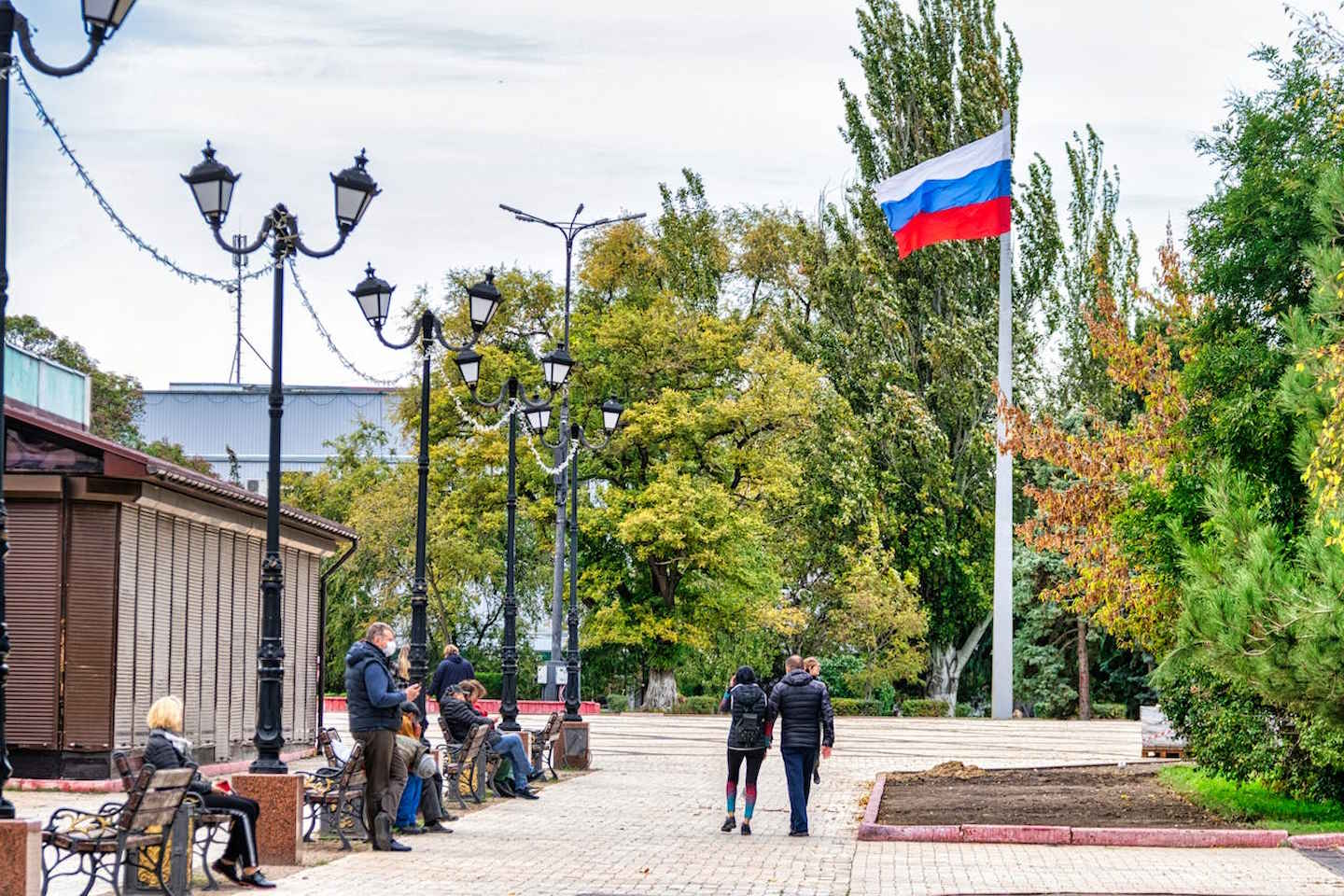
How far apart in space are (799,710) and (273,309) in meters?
6.25

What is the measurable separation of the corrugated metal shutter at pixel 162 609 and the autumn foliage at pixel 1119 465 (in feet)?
39.8

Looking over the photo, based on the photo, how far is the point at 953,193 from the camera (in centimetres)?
4075

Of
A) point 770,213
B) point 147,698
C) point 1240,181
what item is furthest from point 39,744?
point 770,213

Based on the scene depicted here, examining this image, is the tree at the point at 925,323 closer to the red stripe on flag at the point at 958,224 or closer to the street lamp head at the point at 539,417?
the red stripe on flag at the point at 958,224

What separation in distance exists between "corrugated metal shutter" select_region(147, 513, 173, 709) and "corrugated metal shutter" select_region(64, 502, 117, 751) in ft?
3.27

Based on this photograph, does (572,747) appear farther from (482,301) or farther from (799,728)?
(799,728)

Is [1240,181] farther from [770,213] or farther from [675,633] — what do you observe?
[770,213]

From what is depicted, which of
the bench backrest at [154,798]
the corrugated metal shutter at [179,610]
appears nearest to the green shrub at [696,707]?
the corrugated metal shutter at [179,610]

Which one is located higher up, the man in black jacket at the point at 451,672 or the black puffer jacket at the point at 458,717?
the man in black jacket at the point at 451,672

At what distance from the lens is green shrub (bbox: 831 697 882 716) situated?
165 ft

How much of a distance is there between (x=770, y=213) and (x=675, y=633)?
17482mm

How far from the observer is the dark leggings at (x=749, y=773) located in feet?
53.7

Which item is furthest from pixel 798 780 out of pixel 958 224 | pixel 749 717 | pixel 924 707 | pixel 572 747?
pixel 924 707

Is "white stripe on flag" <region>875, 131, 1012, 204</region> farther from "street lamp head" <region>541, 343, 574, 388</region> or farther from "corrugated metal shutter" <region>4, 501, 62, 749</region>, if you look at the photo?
"corrugated metal shutter" <region>4, 501, 62, 749</region>
